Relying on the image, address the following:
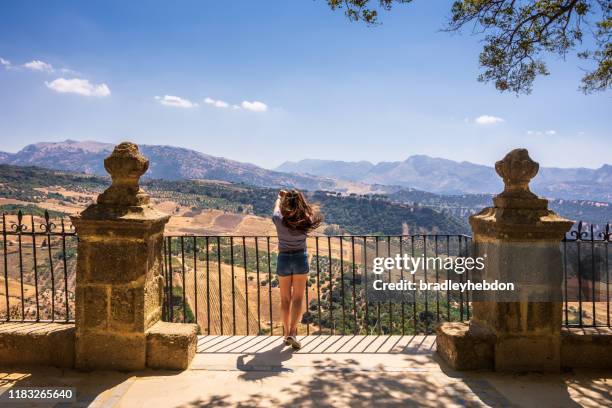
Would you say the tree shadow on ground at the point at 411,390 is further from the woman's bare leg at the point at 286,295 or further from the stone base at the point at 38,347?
the stone base at the point at 38,347

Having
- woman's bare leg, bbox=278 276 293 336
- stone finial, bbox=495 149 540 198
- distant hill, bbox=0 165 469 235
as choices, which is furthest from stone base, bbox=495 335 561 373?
distant hill, bbox=0 165 469 235

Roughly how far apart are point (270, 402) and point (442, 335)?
192cm

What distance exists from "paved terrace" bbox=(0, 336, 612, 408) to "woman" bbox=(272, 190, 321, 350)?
1.60 ft

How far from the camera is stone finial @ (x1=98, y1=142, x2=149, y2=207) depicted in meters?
3.76

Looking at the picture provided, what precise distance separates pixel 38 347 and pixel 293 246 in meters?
2.64

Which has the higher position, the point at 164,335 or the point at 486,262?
the point at 486,262

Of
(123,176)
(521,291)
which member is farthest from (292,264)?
(521,291)

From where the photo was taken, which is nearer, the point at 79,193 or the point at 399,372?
the point at 399,372

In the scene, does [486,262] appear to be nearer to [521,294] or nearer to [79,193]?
[521,294]

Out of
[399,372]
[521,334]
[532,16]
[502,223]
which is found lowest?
[399,372]

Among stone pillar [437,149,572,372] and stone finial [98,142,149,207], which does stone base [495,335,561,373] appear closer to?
stone pillar [437,149,572,372]

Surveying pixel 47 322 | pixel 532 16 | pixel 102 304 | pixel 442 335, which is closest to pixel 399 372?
pixel 442 335

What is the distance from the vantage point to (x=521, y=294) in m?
3.79

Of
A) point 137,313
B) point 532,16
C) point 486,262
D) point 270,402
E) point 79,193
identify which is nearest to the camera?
point 270,402
